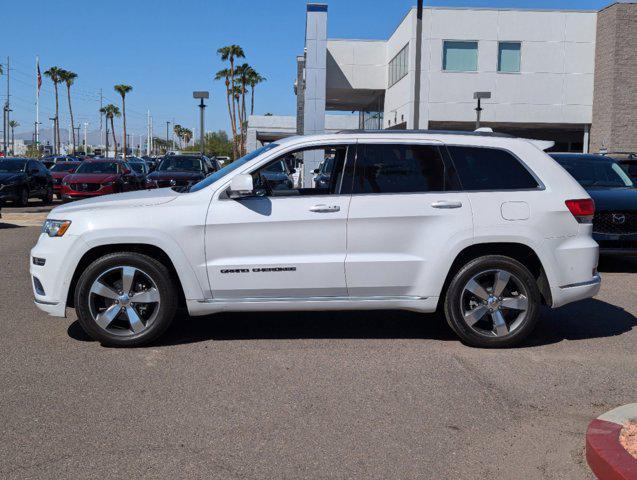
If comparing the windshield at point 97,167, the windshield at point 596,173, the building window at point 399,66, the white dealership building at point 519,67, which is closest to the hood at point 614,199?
the windshield at point 596,173

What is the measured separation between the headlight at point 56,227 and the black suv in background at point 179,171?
46.3 feet

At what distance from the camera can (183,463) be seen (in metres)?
4.07

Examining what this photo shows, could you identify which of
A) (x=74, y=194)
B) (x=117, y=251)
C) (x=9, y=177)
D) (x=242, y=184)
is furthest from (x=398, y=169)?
(x=9, y=177)

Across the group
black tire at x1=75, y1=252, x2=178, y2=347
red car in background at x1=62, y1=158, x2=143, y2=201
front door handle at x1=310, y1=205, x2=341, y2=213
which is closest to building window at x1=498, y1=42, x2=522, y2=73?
red car in background at x1=62, y1=158, x2=143, y2=201

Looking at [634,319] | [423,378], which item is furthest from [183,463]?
[634,319]

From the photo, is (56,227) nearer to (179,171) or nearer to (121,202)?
(121,202)

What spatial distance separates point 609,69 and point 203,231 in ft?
108

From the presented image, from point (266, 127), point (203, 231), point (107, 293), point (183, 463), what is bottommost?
point (183, 463)

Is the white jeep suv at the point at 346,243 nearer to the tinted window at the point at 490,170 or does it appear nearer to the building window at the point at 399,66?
the tinted window at the point at 490,170

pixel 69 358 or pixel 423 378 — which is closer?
pixel 423 378

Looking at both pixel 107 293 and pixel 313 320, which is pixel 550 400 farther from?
pixel 107 293

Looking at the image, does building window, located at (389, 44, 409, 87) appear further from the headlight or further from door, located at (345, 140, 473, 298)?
the headlight

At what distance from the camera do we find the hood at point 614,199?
1053 cm

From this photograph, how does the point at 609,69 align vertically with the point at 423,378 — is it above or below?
above
